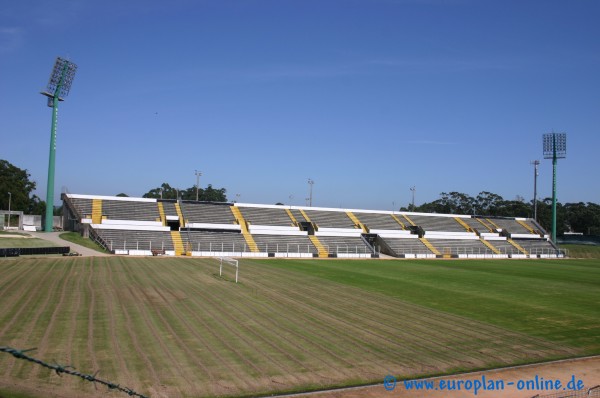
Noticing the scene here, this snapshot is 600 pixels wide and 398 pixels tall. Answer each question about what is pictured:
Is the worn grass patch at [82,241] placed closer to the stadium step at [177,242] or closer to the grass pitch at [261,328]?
the stadium step at [177,242]

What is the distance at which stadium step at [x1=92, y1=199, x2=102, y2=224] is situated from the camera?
50.8 meters

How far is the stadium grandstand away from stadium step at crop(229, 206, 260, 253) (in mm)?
129

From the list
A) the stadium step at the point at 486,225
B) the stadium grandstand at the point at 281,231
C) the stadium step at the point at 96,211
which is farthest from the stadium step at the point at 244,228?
the stadium step at the point at 486,225

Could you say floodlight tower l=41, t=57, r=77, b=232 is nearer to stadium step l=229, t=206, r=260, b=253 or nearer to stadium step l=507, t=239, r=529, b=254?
stadium step l=229, t=206, r=260, b=253

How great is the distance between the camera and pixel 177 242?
50.1 m

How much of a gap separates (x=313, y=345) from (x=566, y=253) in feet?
229

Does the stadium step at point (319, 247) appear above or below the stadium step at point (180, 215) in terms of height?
below

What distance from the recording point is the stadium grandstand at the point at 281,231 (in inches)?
1978

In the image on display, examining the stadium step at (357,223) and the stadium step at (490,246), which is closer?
the stadium step at (357,223)

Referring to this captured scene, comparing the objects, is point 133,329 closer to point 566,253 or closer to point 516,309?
point 516,309

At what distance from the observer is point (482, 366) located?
43.5 ft

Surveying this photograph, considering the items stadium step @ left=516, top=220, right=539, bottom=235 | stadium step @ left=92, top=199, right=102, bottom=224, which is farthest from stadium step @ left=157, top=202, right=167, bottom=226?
stadium step @ left=516, top=220, right=539, bottom=235

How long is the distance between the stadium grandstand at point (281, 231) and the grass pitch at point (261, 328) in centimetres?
1844

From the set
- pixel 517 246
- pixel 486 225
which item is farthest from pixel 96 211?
pixel 517 246
